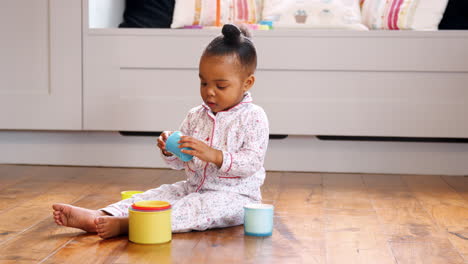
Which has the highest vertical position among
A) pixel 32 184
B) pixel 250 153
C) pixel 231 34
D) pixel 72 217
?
pixel 231 34

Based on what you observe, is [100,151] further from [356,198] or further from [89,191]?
[356,198]

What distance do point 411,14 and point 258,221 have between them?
4.24ft

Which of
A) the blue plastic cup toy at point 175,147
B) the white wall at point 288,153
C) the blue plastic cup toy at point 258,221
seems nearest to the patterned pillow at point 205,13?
the white wall at point 288,153

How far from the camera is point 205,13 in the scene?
2.28 m

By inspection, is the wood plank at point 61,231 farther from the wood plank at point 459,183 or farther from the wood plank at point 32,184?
the wood plank at point 459,183

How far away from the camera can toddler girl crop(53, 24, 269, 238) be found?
127cm

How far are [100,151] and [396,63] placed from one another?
1132mm

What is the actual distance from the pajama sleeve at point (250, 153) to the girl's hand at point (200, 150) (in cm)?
2

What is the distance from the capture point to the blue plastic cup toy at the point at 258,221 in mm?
1244

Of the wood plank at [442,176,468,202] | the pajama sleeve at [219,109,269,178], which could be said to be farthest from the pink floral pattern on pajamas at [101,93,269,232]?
the wood plank at [442,176,468,202]

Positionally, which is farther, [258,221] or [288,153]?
[288,153]

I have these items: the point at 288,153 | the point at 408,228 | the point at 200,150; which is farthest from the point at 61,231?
the point at 288,153

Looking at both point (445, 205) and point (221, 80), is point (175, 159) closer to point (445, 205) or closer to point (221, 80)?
point (221, 80)

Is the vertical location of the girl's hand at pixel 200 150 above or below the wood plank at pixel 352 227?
above
